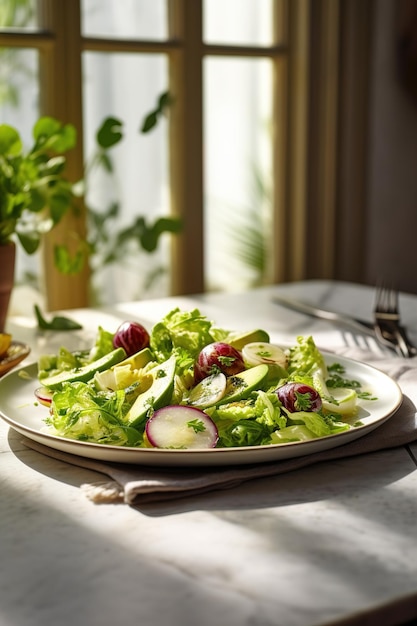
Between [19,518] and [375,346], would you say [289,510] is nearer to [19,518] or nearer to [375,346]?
[19,518]

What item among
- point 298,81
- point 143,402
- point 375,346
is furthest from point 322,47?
point 143,402

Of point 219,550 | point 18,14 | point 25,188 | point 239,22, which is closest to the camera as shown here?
point 219,550

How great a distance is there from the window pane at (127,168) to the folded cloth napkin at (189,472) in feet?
5.69

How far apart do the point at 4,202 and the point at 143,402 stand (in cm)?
73

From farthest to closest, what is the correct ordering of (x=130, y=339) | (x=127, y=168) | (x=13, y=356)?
(x=127, y=168) < (x=13, y=356) < (x=130, y=339)

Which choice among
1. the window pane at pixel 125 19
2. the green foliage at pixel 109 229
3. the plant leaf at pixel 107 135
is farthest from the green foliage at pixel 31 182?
the window pane at pixel 125 19

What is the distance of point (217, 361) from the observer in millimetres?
1024

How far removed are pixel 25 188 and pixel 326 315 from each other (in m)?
0.66

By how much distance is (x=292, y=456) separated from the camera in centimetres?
90

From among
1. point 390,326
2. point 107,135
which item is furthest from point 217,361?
point 107,135

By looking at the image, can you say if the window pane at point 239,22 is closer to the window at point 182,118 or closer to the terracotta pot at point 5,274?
the window at point 182,118

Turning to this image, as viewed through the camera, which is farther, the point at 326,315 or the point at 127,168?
the point at 127,168

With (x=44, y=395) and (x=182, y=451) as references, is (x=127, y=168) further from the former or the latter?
(x=182, y=451)

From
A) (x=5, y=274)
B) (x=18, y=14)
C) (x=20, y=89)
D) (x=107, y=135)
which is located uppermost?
(x=18, y=14)
